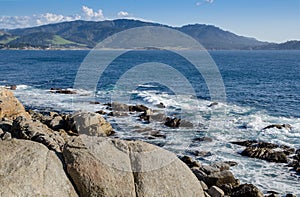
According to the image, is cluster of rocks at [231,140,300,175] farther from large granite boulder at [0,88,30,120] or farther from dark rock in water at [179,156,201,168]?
large granite boulder at [0,88,30,120]

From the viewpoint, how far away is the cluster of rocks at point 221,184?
16.2 meters

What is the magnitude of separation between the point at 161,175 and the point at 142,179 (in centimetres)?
61

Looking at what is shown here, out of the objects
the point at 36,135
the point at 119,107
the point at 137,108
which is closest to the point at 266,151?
the point at 137,108

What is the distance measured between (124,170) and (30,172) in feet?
8.68

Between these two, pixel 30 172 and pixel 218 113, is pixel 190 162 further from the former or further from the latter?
pixel 218 113

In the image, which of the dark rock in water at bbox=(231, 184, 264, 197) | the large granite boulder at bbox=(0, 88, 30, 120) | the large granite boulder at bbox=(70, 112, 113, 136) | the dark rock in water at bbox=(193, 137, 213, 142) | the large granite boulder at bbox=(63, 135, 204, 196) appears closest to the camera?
the large granite boulder at bbox=(63, 135, 204, 196)

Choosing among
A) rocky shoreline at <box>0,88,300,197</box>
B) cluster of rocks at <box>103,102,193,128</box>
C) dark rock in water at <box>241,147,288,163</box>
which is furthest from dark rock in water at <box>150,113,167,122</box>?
rocky shoreline at <box>0,88,300,197</box>

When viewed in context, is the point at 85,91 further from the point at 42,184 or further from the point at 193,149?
the point at 42,184

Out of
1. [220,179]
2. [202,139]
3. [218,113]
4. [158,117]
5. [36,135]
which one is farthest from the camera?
[218,113]

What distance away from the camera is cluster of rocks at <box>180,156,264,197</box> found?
16241 millimetres

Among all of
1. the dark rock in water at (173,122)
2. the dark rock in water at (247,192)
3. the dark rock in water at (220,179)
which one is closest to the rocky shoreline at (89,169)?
the dark rock in water at (247,192)

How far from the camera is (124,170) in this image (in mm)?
9750

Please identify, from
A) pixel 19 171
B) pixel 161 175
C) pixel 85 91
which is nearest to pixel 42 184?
pixel 19 171

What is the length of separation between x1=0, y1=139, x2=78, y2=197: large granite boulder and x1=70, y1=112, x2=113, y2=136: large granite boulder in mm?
17850
